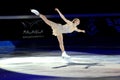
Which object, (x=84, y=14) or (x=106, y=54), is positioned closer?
(x=106, y=54)

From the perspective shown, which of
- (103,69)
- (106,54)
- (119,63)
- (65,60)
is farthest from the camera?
(106,54)

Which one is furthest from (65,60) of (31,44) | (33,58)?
(31,44)

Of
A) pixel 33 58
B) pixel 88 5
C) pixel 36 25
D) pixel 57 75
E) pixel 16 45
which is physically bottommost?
pixel 57 75

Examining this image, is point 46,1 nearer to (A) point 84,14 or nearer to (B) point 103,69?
(A) point 84,14

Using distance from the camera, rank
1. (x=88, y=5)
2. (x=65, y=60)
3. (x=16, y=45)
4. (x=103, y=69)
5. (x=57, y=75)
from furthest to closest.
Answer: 1. (x=88, y=5)
2. (x=16, y=45)
3. (x=65, y=60)
4. (x=103, y=69)
5. (x=57, y=75)

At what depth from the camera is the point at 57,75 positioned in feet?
17.7

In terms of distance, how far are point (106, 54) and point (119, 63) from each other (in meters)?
1.55

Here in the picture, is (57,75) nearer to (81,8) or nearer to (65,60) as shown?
(65,60)

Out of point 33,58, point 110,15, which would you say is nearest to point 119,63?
point 33,58

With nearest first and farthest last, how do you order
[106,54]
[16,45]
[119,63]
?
A: 1. [119,63]
2. [106,54]
3. [16,45]

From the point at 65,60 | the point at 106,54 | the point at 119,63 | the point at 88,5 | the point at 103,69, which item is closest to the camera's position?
the point at 103,69

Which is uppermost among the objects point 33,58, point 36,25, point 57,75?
point 36,25

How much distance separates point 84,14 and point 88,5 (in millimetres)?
438

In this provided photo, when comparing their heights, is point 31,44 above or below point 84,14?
below
